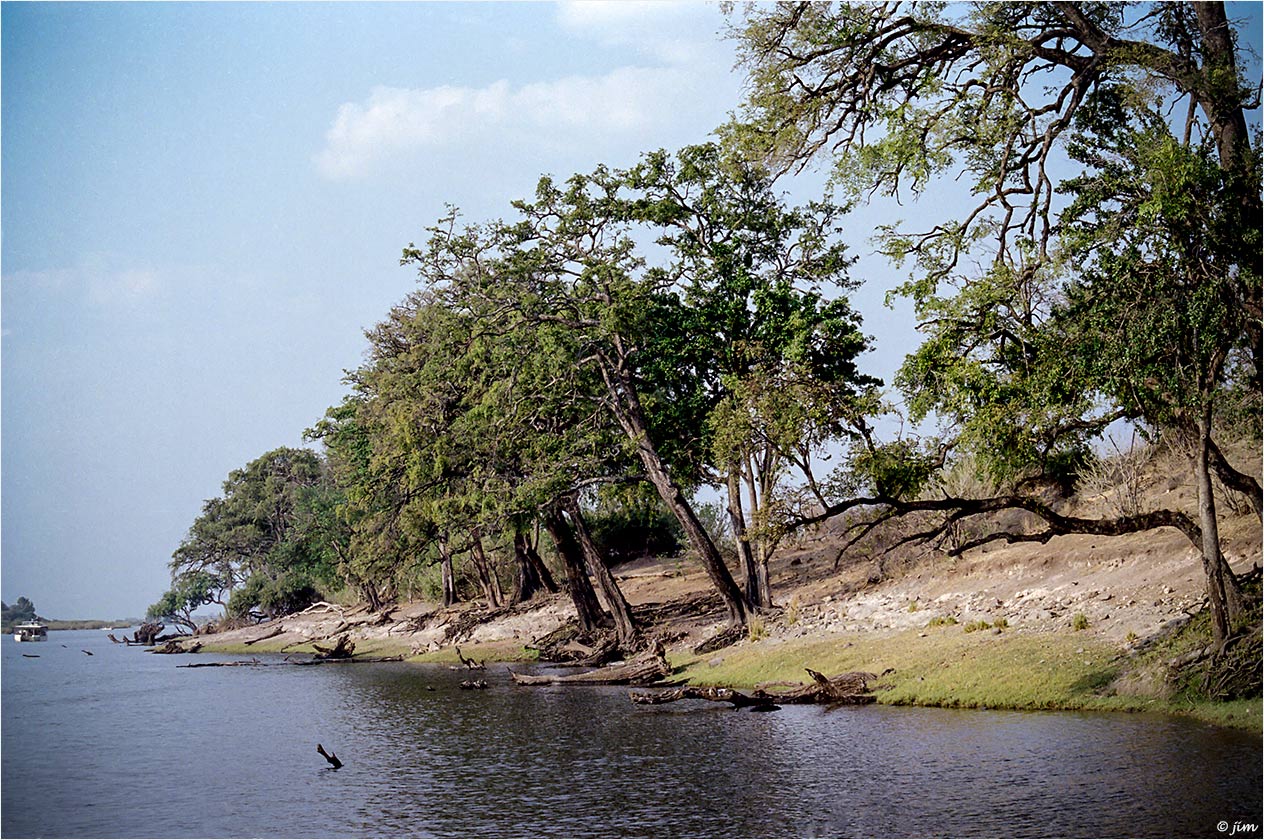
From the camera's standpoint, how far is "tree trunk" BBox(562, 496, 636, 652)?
36219 mm

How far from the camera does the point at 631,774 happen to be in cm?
1658

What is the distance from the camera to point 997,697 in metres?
20.7

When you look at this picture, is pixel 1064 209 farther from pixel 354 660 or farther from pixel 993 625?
pixel 354 660

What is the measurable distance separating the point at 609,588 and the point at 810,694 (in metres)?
15.3

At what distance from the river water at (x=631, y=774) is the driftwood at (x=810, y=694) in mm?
345

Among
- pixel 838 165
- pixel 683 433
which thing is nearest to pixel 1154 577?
pixel 838 165

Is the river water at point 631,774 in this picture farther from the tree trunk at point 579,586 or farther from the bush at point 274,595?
the bush at point 274,595

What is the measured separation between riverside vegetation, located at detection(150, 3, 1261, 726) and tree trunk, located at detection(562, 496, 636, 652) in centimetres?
12

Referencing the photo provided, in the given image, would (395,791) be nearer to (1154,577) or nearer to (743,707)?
(743,707)

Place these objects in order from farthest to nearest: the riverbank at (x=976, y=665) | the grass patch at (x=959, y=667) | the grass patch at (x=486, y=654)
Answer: the grass patch at (x=486, y=654) < the grass patch at (x=959, y=667) < the riverbank at (x=976, y=665)

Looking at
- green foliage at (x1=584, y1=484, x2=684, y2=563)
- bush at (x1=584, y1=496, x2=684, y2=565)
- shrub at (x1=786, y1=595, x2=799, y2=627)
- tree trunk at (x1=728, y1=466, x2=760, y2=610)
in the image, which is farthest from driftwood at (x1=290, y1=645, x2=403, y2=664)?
shrub at (x1=786, y1=595, x2=799, y2=627)

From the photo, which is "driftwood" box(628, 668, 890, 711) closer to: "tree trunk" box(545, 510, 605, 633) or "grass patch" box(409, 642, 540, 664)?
"tree trunk" box(545, 510, 605, 633)

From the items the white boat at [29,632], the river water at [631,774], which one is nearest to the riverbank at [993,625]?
the river water at [631,774]

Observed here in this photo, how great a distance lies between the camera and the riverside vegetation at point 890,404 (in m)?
17.2
